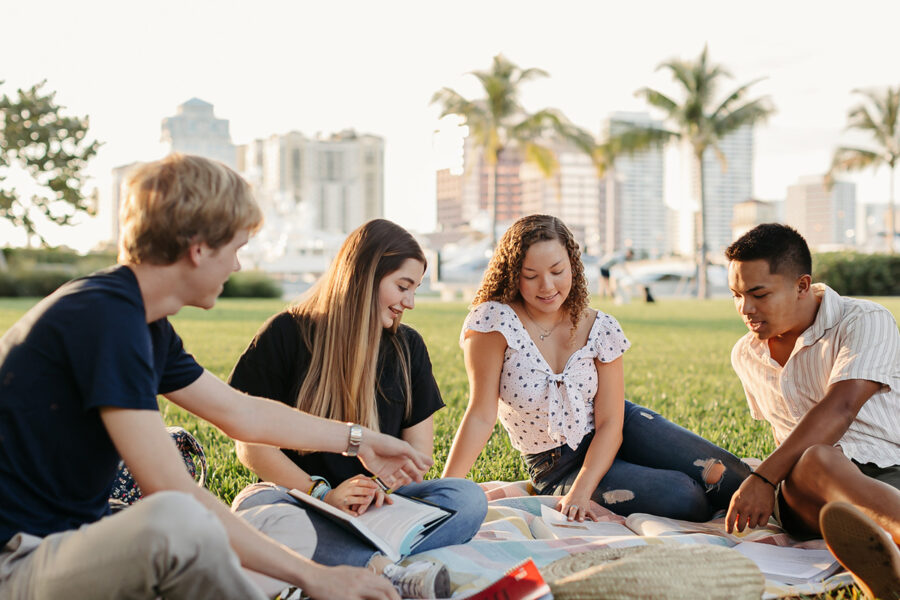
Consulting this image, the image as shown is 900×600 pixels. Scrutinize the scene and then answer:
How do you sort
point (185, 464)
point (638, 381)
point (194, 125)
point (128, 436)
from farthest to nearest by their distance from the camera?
point (194, 125)
point (638, 381)
point (185, 464)
point (128, 436)

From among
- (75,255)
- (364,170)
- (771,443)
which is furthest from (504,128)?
(364,170)

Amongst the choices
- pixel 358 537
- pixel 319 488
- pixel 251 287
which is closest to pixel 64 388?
pixel 358 537

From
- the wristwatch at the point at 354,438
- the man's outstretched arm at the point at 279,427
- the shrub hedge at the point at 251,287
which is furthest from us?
the shrub hedge at the point at 251,287

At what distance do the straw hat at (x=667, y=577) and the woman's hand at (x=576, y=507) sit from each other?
1235 millimetres

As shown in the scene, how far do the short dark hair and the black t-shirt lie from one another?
1422 millimetres

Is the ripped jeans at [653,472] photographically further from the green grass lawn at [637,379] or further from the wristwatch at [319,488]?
the wristwatch at [319,488]

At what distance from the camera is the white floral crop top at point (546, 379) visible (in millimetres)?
3840

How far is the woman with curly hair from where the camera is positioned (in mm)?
3783

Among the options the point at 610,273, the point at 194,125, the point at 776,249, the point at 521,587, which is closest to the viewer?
the point at 521,587

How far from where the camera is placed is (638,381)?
8.64 meters

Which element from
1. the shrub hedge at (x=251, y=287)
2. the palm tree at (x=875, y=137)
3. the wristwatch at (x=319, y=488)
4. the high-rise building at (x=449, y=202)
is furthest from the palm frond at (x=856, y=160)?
the high-rise building at (x=449, y=202)

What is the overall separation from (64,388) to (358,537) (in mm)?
1176

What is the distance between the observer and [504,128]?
34438 millimetres

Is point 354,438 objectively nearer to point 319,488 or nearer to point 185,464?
point 319,488
